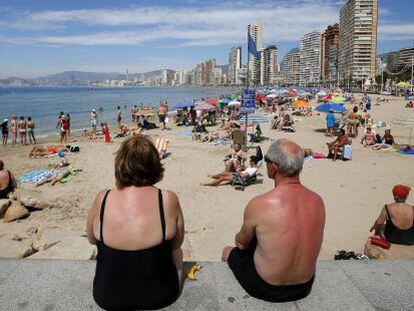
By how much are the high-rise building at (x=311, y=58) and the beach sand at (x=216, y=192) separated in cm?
17627

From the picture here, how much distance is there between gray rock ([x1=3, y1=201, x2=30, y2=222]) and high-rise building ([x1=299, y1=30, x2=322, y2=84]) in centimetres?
18254

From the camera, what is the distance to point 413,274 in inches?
108

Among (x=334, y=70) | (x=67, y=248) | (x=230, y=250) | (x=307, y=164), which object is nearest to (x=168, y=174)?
(x=307, y=164)

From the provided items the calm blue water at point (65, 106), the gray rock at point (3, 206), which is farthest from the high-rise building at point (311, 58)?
the gray rock at point (3, 206)

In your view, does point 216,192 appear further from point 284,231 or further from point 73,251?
point 284,231

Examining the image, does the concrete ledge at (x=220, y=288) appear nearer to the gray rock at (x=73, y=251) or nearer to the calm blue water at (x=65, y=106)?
the gray rock at (x=73, y=251)

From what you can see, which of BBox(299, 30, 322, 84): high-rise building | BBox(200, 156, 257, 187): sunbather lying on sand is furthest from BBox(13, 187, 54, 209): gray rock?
BBox(299, 30, 322, 84): high-rise building

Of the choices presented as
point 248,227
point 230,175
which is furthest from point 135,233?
point 230,175

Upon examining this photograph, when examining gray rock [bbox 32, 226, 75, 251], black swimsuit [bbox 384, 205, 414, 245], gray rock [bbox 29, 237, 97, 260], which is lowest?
gray rock [bbox 32, 226, 75, 251]

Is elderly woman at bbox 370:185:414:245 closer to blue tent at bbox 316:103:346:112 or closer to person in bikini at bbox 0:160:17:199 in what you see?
person in bikini at bbox 0:160:17:199

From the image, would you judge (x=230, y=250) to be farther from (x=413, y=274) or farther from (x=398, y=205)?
(x=398, y=205)

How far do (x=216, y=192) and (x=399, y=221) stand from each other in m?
4.86

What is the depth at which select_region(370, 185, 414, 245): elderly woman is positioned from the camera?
438cm

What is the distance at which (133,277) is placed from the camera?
211cm
